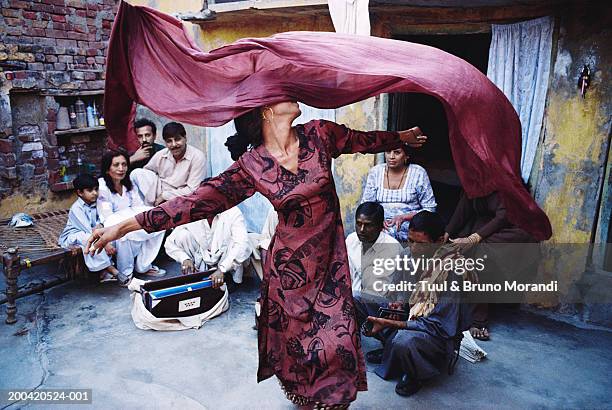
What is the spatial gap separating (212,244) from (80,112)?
3.21 m

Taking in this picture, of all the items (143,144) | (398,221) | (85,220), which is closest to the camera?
(398,221)

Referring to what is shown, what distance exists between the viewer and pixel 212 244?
5.23 metres

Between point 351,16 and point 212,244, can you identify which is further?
point 212,244

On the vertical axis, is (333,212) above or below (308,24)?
below

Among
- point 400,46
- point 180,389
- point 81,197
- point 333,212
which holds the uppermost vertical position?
point 400,46

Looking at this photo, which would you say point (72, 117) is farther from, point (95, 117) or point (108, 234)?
point (108, 234)

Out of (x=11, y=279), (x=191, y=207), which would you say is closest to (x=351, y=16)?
(x=191, y=207)

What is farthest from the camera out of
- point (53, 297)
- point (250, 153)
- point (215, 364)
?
point (53, 297)

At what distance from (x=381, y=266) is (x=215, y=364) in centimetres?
154

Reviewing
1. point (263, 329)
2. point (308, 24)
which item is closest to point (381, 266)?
point (263, 329)

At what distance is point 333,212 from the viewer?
2855 millimetres

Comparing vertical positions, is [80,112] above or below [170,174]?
above

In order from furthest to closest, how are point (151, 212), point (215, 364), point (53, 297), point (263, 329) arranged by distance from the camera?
point (53, 297), point (215, 364), point (263, 329), point (151, 212)

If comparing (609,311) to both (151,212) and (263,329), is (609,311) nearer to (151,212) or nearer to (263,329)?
(263,329)
